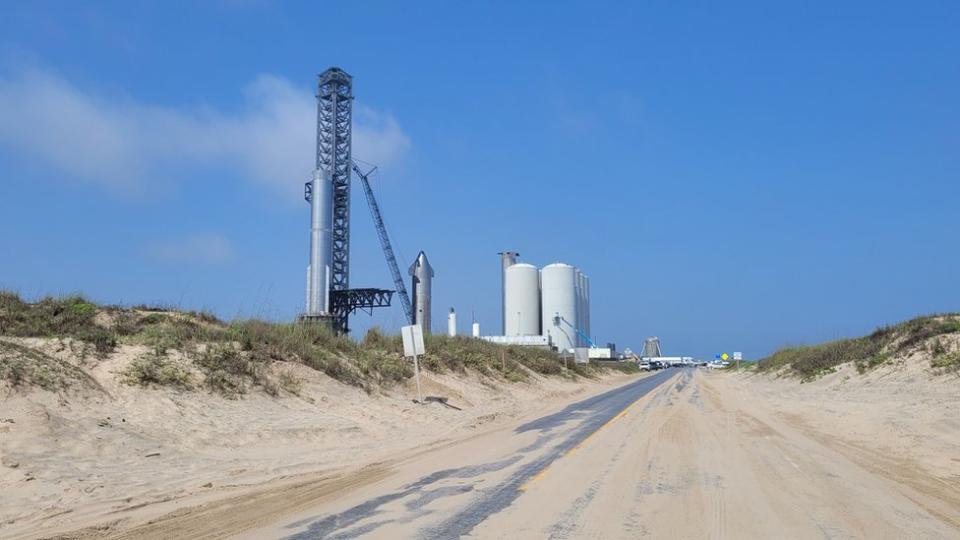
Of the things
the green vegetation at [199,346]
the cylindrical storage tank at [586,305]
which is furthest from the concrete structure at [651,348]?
the green vegetation at [199,346]

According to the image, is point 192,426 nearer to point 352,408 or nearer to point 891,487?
point 352,408

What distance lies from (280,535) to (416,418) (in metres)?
14.1

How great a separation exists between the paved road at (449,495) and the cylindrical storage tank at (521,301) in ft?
244

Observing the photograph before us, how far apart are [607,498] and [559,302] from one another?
8139 centimetres

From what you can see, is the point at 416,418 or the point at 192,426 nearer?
the point at 192,426

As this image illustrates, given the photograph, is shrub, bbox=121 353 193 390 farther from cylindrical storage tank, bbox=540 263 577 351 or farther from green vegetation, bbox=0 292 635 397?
cylindrical storage tank, bbox=540 263 577 351

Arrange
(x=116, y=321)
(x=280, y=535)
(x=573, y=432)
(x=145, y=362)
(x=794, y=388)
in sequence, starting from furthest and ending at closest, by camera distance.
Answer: (x=794, y=388)
(x=116, y=321)
(x=573, y=432)
(x=145, y=362)
(x=280, y=535)

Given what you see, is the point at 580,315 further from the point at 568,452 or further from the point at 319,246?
the point at 568,452

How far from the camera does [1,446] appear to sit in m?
10.2

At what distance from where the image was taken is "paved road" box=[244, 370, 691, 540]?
7.37 m

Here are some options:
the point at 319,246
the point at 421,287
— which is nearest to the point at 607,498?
the point at 319,246

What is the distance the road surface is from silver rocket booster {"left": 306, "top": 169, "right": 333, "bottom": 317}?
43162 mm

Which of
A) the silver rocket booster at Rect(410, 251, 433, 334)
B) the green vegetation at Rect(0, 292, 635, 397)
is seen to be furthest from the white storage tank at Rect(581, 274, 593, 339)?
the green vegetation at Rect(0, 292, 635, 397)

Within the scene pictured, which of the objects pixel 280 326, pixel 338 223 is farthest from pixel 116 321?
pixel 338 223
